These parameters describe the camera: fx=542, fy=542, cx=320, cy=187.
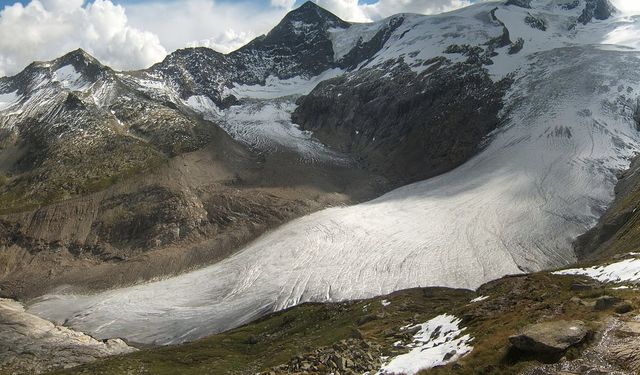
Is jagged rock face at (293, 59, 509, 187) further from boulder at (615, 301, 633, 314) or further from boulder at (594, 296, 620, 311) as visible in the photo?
boulder at (615, 301, 633, 314)

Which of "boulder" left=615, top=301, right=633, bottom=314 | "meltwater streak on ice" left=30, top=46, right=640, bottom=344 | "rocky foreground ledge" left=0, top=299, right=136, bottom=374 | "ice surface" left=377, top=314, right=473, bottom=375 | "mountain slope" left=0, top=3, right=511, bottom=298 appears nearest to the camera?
"boulder" left=615, top=301, right=633, bottom=314

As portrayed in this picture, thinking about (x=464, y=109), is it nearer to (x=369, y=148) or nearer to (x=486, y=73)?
(x=486, y=73)

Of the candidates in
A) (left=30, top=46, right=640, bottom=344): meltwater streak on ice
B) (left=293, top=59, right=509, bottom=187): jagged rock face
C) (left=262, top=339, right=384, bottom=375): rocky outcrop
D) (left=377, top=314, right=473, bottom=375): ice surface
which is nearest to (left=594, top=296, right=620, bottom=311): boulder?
(left=377, top=314, right=473, bottom=375): ice surface

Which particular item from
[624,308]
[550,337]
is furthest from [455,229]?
[550,337]

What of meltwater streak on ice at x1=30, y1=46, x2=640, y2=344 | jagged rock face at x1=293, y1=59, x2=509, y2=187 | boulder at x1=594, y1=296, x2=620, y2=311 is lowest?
meltwater streak on ice at x1=30, y1=46, x2=640, y2=344

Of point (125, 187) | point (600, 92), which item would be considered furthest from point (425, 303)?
point (600, 92)

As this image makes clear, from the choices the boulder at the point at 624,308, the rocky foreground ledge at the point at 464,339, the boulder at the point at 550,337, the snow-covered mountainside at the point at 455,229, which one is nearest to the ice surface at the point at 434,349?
the rocky foreground ledge at the point at 464,339

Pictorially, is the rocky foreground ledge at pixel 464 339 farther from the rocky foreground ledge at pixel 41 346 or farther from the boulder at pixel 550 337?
the rocky foreground ledge at pixel 41 346

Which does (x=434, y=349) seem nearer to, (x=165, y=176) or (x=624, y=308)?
(x=624, y=308)
